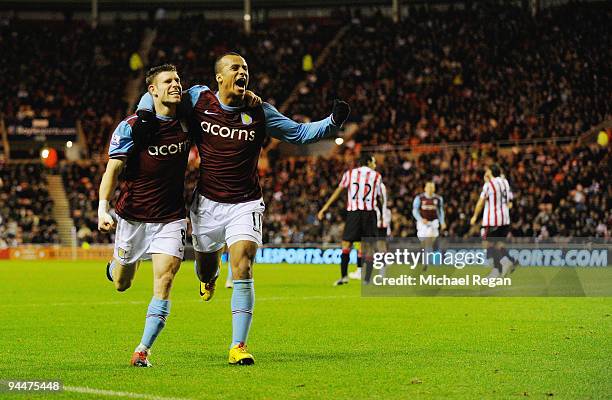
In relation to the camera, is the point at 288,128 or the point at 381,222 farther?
the point at 381,222

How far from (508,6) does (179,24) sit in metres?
15.7

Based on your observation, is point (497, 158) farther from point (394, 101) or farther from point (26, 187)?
point (26, 187)

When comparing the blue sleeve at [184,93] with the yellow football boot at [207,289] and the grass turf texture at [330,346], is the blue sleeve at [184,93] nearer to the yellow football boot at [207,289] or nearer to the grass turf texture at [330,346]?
the yellow football boot at [207,289]

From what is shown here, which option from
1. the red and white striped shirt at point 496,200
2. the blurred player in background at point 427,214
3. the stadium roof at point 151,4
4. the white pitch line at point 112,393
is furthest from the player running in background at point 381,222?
the stadium roof at point 151,4

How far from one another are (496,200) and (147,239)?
13545 mm

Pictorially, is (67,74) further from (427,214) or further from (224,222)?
(224,222)

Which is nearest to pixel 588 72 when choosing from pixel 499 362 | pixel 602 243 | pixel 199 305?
pixel 602 243

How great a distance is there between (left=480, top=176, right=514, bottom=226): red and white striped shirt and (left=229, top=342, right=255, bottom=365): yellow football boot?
13.5 meters

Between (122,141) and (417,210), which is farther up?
(122,141)

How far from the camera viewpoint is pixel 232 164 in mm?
8805

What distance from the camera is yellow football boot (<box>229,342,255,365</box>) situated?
27.1ft

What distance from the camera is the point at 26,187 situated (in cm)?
4175

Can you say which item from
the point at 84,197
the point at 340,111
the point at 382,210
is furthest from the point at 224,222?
the point at 84,197

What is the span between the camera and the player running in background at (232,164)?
340 inches
